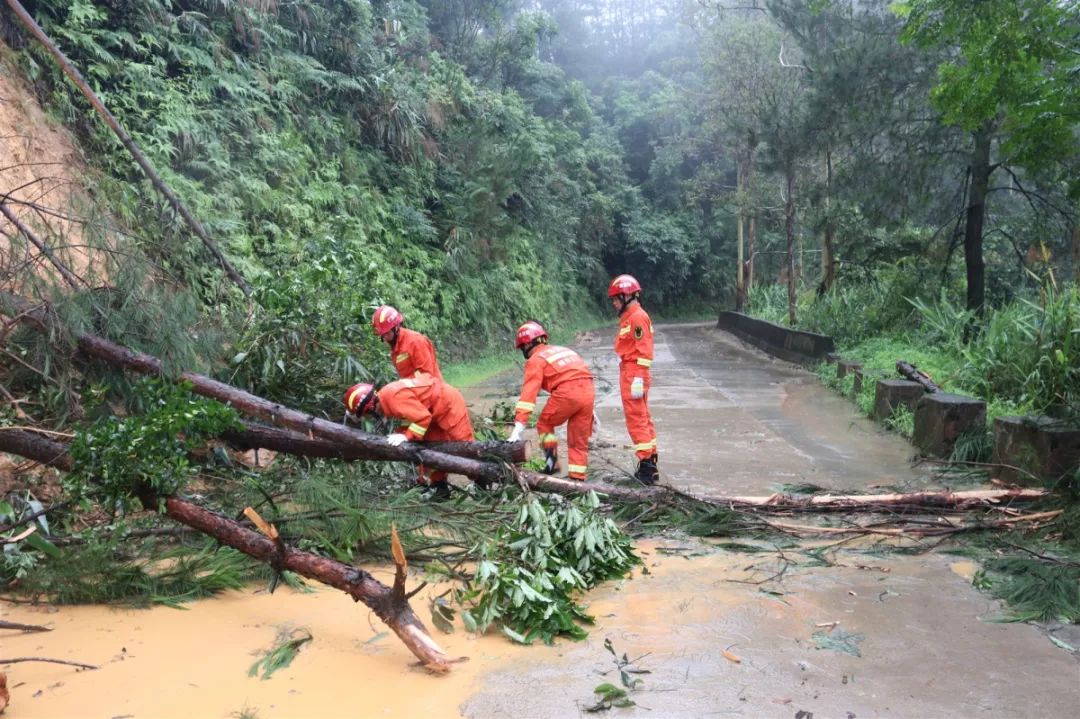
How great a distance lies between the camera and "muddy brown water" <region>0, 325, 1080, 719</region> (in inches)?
128

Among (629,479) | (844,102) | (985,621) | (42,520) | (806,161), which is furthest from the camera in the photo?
(806,161)

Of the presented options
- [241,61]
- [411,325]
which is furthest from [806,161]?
[241,61]

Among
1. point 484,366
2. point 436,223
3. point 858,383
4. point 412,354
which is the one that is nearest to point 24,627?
point 412,354

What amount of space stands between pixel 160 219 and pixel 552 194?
1831 cm

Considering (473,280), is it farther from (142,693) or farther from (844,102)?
(142,693)

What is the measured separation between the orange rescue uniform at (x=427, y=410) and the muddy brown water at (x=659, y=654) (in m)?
1.29

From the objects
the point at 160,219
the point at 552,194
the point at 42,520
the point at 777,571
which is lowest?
the point at 777,571

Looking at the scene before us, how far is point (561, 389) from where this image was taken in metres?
6.65

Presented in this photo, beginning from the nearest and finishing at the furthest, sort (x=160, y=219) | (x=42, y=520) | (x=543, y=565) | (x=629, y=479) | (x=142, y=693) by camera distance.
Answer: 1. (x=142, y=693)
2. (x=543, y=565)
3. (x=42, y=520)
4. (x=629, y=479)
5. (x=160, y=219)

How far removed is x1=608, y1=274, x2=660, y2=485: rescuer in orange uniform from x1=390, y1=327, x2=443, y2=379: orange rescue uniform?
64.4 inches

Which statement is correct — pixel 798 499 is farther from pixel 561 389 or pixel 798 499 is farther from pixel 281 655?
pixel 281 655

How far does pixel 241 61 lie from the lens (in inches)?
519

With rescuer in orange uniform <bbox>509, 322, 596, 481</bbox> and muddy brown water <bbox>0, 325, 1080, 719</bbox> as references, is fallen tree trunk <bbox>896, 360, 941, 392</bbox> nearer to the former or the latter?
rescuer in orange uniform <bbox>509, 322, 596, 481</bbox>

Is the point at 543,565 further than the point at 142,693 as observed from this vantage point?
Yes
